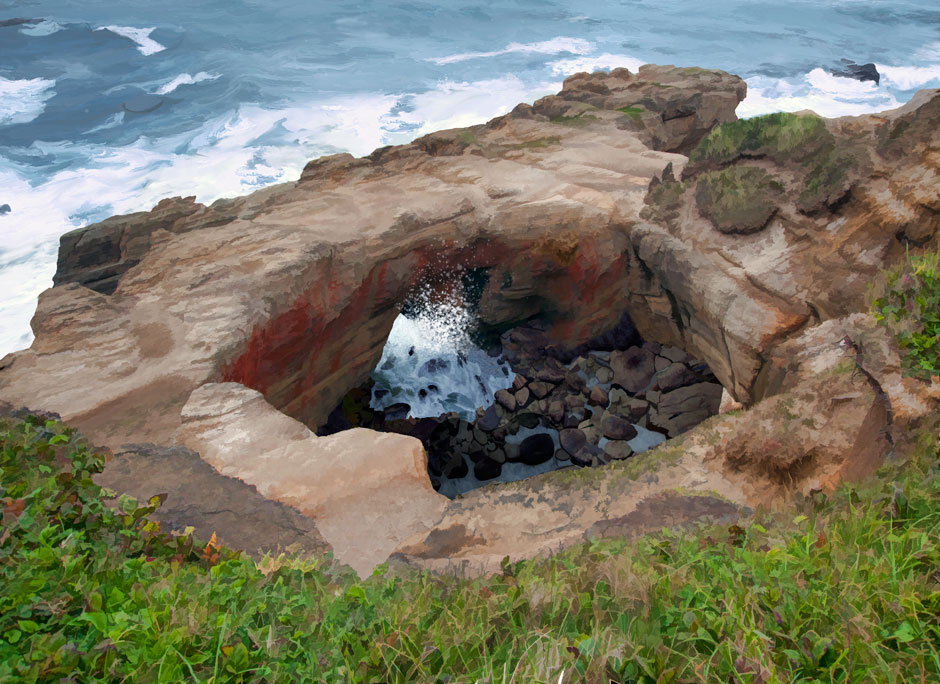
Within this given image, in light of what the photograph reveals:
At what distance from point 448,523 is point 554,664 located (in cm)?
282

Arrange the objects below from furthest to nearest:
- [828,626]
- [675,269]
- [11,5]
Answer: [11,5] → [675,269] → [828,626]

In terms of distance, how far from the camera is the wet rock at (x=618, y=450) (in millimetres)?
9250

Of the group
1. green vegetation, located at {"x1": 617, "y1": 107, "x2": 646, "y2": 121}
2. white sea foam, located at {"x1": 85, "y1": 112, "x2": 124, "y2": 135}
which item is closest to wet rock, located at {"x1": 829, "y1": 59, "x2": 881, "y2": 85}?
green vegetation, located at {"x1": 617, "y1": 107, "x2": 646, "y2": 121}

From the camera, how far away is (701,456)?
5145 millimetres

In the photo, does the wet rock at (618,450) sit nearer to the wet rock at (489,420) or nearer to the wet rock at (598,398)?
the wet rock at (598,398)

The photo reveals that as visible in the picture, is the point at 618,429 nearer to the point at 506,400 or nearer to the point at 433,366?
the point at 506,400

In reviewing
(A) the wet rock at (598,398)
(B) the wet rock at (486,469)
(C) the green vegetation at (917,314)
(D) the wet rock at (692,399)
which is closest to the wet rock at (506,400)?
(B) the wet rock at (486,469)

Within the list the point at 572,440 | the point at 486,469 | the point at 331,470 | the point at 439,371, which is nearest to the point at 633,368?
the point at 572,440

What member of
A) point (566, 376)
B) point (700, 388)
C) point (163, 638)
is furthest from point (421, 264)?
point (163, 638)

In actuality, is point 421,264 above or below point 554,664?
below

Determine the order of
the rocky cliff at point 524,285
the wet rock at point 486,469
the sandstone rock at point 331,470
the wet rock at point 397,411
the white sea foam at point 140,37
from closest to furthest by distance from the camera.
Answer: the sandstone rock at point 331,470
the rocky cliff at point 524,285
the wet rock at point 486,469
the wet rock at point 397,411
the white sea foam at point 140,37

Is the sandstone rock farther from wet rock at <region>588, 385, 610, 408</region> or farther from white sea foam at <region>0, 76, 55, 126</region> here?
white sea foam at <region>0, 76, 55, 126</region>

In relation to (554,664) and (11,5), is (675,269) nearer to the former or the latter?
(554,664)

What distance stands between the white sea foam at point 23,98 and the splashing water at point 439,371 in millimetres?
22803
